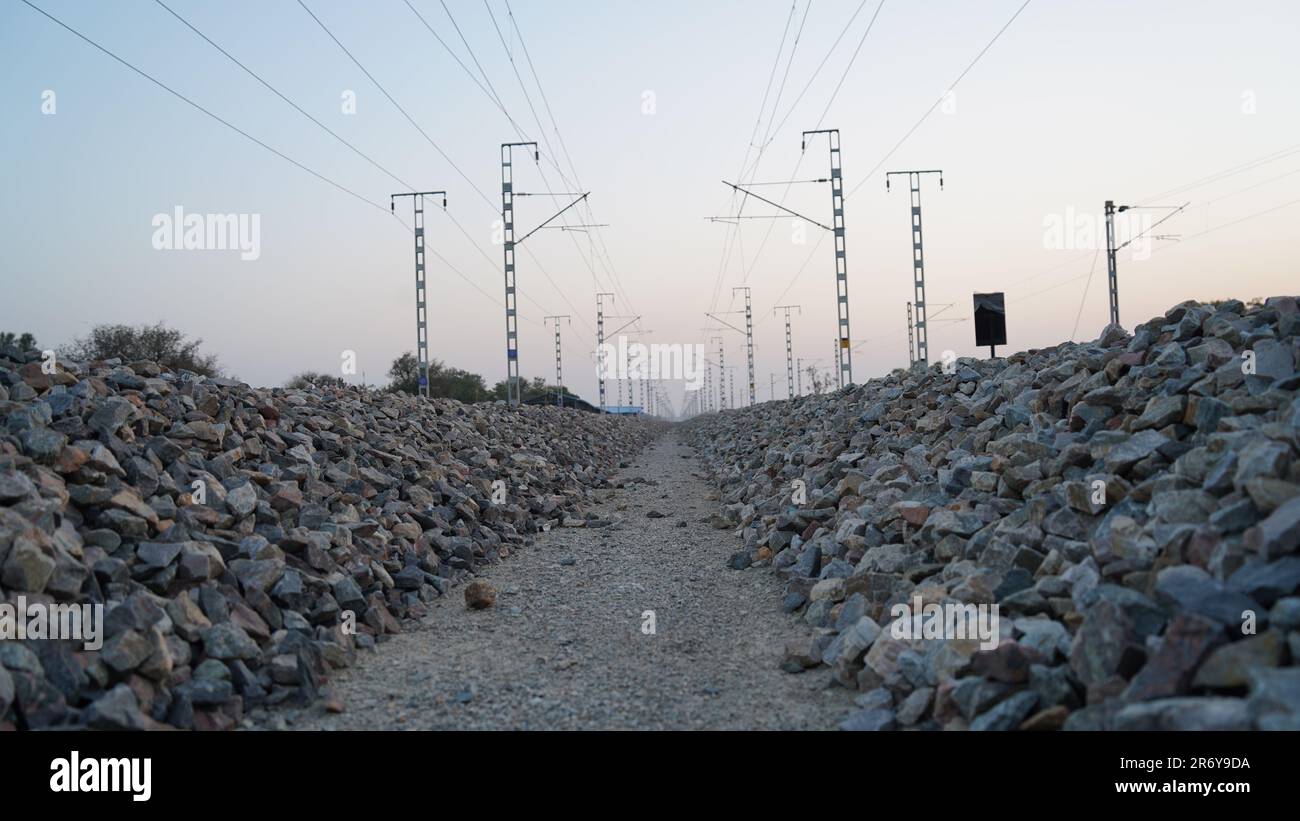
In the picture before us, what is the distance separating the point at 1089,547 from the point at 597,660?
3791mm

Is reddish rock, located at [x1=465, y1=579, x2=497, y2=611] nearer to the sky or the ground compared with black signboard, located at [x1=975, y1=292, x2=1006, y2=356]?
nearer to the ground

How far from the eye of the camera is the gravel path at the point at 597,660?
226 inches

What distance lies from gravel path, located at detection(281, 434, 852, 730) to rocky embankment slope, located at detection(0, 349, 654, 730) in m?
0.49

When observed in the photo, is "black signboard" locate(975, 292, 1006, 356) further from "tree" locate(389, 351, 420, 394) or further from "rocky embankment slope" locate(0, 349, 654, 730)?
"tree" locate(389, 351, 420, 394)

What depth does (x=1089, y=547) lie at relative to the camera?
19.3 ft

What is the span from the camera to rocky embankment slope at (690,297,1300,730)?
409 cm

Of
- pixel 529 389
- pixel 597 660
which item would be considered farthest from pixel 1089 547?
pixel 529 389

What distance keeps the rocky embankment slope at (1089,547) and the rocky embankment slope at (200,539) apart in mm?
3892

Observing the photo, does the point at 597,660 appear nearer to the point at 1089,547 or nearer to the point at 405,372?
the point at 1089,547
